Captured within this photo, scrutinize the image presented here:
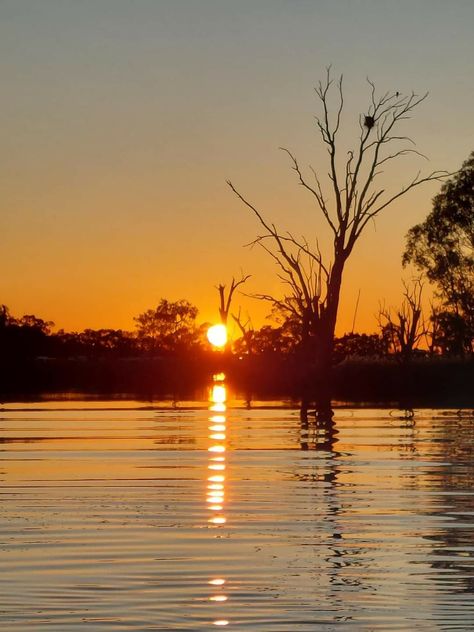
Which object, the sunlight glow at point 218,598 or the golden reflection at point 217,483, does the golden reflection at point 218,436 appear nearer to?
the golden reflection at point 217,483

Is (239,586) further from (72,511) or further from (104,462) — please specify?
(104,462)

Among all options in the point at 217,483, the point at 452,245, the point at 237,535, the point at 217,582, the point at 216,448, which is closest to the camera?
the point at 217,582

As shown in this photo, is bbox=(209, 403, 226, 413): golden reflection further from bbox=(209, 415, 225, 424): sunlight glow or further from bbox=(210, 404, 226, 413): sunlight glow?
bbox=(209, 415, 225, 424): sunlight glow

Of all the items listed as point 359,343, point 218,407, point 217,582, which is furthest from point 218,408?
point 359,343

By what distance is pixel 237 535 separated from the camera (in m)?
11.8

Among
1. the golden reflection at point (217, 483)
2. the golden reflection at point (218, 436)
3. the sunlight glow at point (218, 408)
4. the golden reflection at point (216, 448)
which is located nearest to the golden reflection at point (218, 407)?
the sunlight glow at point (218, 408)

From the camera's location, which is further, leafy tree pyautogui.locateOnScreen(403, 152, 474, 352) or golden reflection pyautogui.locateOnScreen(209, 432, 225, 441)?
leafy tree pyautogui.locateOnScreen(403, 152, 474, 352)

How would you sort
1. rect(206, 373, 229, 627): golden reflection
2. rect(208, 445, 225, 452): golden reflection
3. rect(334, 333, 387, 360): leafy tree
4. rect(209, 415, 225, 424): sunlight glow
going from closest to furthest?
rect(206, 373, 229, 627): golden reflection, rect(208, 445, 225, 452): golden reflection, rect(209, 415, 225, 424): sunlight glow, rect(334, 333, 387, 360): leafy tree

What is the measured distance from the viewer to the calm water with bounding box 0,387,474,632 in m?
8.54

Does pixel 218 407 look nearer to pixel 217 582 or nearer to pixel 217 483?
pixel 217 483

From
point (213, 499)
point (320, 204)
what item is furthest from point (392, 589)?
point (320, 204)

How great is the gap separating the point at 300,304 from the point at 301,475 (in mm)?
42763

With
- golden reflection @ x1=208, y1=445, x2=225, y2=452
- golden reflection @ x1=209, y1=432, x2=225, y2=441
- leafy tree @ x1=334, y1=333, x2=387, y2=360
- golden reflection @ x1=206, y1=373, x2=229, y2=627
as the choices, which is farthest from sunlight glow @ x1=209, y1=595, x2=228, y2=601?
leafy tree @ x1=334, y1=333, x2=387, y2=360

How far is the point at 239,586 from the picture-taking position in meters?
9.34
